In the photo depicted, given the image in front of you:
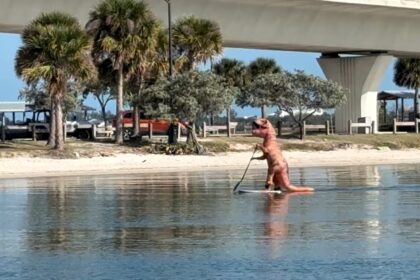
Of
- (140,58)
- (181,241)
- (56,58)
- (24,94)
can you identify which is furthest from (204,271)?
(24,94)

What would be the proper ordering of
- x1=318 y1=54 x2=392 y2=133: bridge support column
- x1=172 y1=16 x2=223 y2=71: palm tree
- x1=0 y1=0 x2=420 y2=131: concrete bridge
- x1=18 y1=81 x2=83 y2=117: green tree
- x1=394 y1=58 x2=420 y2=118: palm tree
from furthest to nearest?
1. x1=394 y1=58 x2=420 y2=118: palm tree
2. x1=18 y1=81 x2=83 y2=117: green tree
3. x1=318 y1=54 x2=392 y2=133: bridge support column
4. x1=0 y1=0 x2=420 y2=131: concrete bridge
5. x1=172 y1=16 x2=223 y2=71: palm tree

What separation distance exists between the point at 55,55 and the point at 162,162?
5.79 m

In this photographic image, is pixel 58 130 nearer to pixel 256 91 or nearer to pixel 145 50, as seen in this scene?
pixel 145 50

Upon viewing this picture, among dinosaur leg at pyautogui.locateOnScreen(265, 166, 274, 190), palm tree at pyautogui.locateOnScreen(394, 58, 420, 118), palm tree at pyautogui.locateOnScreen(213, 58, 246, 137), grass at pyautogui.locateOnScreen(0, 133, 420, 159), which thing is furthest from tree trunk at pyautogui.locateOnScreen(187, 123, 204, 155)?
palm tree at pyautogui.locateOnScreen(394, 58, 420, 118)

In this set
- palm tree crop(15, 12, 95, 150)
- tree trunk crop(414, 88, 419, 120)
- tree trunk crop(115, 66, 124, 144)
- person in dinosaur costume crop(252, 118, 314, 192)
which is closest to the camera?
person in dinosaur costume crop(252, 118, 314, 192)

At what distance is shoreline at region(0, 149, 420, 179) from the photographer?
33.1 m

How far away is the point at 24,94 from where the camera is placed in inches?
2800

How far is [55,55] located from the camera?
36844 millimetres

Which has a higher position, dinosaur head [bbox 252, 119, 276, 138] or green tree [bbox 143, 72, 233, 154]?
green tree [bbox 143, 72, 233, 154]

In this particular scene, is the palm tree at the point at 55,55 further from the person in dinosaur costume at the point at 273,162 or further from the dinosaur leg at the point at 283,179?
the dinosaur leg at the point at 283,179

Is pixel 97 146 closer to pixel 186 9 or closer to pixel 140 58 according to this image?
A: pixel 140 58

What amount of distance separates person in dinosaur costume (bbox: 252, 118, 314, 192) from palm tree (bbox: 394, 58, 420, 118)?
52173 millimetres

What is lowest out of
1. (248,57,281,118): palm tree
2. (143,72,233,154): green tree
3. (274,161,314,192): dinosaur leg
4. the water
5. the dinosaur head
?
the water

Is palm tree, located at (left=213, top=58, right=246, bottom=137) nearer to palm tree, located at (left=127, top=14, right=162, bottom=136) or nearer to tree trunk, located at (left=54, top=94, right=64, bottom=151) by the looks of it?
palm tree, located at (left=127, top=14, right=162, bottom=136)
